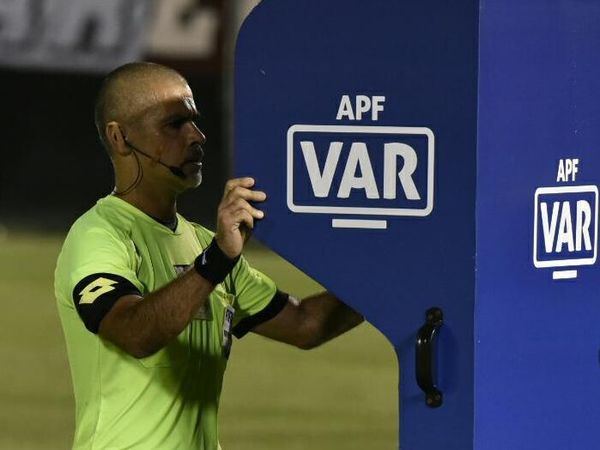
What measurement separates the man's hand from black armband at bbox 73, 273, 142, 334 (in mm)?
308

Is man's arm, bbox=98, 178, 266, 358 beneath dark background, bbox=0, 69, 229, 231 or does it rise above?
beneath

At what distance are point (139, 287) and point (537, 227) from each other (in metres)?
0.95

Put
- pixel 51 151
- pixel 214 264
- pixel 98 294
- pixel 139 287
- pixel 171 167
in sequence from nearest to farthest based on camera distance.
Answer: pixel 214 264
pixel 98 294
pixel 139 287
pixel 171 167
pixel 51 151

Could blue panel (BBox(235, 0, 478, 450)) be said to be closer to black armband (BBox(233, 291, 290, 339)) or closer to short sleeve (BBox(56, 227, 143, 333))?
short sleeve (BBox(56, 227, 143, 333))

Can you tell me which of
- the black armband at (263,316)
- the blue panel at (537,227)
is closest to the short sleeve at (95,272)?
the black armband at (263,316)

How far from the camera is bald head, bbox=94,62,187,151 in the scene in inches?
155

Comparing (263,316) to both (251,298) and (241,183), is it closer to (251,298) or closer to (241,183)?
(251,298)

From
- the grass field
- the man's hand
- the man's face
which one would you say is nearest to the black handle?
the man's hand

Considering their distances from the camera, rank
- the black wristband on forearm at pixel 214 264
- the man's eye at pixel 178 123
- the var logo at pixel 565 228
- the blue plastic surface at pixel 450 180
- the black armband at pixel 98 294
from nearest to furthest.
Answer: the blue plastic surface at pixel 450 180
the var logo at pixel 565 228
the black wristband on forearm at pixel 214 264
the black armband at pixel 98 294
the man's eye at pixel 178 123

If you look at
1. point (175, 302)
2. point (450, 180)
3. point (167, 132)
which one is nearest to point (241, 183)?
point (175, 302)

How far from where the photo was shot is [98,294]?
3.62m

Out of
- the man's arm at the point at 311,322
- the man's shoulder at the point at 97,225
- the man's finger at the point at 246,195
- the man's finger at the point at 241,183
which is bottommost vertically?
the man's arm at the point at 311,322

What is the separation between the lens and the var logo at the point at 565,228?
10.9ft

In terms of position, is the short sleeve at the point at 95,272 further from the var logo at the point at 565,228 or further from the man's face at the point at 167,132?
the var logo at the point at 565,228
